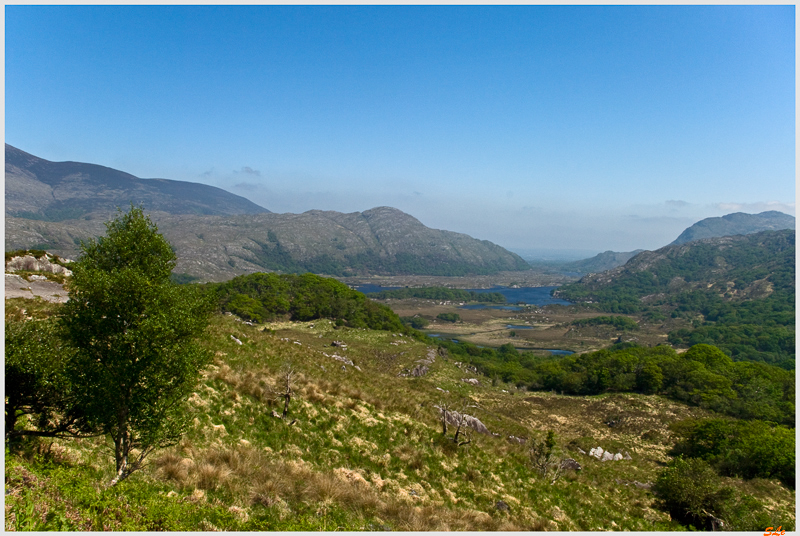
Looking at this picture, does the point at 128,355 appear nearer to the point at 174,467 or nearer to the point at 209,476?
the point at 174,467

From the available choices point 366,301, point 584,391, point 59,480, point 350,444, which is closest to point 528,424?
point 350,444

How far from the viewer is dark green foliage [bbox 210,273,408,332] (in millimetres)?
70562

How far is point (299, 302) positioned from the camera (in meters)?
79.6

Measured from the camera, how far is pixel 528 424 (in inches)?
1371

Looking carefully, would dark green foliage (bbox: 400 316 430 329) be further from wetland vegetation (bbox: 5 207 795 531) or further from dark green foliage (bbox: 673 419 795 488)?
dark green foliage (bbox: 673 419 795 488)

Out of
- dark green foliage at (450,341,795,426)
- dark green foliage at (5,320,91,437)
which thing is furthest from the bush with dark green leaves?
dark green foliage at (450,341,795,426)

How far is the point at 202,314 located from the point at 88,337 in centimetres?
297

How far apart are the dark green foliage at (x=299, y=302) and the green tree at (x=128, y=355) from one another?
58400mm

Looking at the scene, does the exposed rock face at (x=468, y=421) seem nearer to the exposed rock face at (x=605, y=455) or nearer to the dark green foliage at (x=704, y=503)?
the exposed rock face at (x=605, y=455)

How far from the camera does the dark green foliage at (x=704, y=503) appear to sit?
59.5ft

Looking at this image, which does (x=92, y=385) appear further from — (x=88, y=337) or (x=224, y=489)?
(x=224, y=489)

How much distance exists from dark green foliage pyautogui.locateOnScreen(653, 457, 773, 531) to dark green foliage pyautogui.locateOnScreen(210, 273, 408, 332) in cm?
5958

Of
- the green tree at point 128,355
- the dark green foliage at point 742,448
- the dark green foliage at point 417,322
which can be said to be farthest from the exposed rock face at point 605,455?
the dark green foliage at point 417,322

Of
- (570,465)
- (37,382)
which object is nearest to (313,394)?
(37,382)
